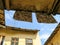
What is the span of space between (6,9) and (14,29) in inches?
384

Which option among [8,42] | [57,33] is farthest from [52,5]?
[8,42]

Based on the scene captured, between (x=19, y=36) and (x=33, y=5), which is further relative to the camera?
(x=19, y=36)

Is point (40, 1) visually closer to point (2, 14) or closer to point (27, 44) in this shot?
point (2, 14)

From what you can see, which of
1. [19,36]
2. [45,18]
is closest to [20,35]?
[19,36]

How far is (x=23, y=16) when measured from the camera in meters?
1.68

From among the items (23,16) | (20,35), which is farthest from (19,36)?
(23,16)

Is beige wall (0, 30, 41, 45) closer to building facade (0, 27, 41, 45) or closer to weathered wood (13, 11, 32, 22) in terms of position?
building facade (0, 27, 41, 45)

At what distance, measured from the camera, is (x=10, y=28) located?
11102 mm

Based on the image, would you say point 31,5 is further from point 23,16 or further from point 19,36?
point 19,36

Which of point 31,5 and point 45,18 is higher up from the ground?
point 31,5

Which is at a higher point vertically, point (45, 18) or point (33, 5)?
point (33, 5)

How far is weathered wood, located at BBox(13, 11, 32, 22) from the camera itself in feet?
5.40

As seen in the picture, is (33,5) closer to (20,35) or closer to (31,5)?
(31,5)

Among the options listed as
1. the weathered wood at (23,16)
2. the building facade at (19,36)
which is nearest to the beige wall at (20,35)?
the building facade at (19,36)
